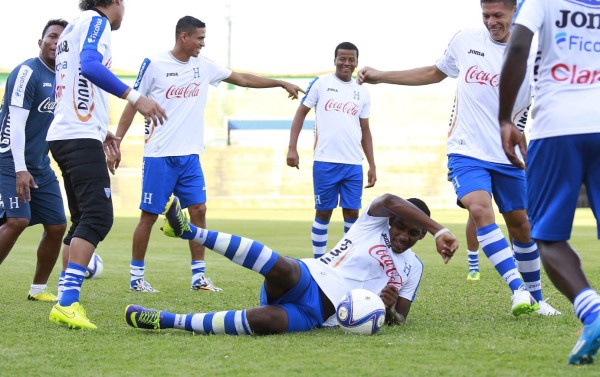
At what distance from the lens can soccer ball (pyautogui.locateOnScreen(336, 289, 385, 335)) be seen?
5.72m

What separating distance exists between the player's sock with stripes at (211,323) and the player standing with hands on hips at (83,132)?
79 centimetres

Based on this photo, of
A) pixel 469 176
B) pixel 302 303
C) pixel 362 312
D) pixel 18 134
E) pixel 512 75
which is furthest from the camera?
pixel 18 134

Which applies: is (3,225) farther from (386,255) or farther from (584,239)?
(584,239)

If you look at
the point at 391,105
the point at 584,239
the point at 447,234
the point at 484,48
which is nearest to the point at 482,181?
the point at 484,48

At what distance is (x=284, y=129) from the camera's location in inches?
1903

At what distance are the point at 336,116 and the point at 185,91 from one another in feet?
9.12

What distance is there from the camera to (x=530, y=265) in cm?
717

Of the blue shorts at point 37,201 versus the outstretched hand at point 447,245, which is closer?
the outstretched hand at point 447,245

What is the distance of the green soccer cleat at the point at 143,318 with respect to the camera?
587 centimetres

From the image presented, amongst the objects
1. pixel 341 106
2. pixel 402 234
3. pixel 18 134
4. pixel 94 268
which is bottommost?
pixel 94 268

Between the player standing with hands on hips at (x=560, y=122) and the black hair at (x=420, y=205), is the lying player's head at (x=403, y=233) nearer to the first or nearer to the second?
the black hair at (x=420, y=205)

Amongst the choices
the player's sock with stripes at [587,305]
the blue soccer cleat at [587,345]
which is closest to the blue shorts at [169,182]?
the player's sock with stripes at [587,305]

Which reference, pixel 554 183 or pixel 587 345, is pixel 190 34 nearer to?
pixel 554 183

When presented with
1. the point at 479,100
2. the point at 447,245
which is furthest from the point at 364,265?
the point at 479,100
